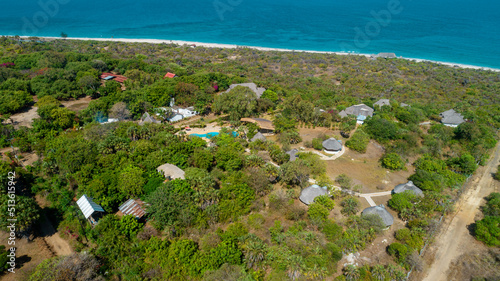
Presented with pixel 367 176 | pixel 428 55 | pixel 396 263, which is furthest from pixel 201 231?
pixel 428 55

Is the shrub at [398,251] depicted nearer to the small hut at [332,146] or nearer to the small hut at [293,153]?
the small hut at [293,153]

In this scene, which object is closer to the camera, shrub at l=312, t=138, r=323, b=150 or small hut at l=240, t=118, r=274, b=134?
shrub at l=312, t=138, r=323, b=150

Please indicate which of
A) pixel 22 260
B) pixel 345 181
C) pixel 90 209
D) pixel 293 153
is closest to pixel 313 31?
pixel 293 153

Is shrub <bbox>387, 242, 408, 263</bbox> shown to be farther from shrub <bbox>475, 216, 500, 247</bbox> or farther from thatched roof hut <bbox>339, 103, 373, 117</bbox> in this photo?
thatched roof hut <bbox>339, 103, 373, 117</bbox>

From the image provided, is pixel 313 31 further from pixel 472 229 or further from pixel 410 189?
pixel 472 229

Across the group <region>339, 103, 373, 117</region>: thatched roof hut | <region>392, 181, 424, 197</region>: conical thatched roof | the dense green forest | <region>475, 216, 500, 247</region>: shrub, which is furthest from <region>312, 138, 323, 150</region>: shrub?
<region>475, 216, 500, 247</region>: shrub

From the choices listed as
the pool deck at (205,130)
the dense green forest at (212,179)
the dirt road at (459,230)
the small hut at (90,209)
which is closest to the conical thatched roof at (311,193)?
the dense green forest at (212,179)
